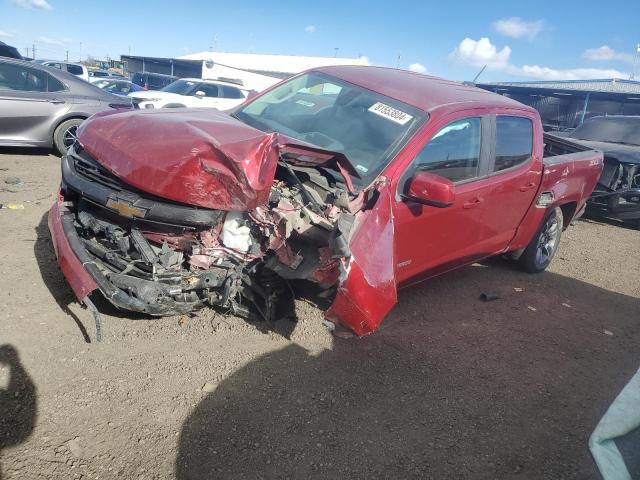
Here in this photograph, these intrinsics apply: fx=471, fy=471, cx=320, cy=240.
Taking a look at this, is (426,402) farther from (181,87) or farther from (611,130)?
(181,87)

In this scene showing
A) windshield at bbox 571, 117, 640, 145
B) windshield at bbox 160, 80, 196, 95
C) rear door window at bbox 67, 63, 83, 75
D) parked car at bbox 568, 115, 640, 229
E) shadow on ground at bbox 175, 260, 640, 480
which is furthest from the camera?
rear door window at bbox 67, 63, 83, 75

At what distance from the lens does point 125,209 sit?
269 centimetres

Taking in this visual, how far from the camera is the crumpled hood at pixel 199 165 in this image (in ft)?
8.56

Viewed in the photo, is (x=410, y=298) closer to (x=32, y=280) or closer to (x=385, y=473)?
(x=385, y=473)

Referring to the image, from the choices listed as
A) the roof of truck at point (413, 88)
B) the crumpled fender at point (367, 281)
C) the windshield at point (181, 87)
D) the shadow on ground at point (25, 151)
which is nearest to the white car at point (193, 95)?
the windshield at point (181, 87)

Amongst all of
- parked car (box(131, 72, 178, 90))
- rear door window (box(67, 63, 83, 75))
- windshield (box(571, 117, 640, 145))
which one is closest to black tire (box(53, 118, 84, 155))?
windshield (box(571, 117, 640, 145))

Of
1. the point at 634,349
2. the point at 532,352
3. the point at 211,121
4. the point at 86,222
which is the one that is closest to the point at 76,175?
the point at 86,222

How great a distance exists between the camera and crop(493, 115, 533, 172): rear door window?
3973 mm

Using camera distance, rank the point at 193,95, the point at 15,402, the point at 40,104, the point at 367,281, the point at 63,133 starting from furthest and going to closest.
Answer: the point at 193,95 < the point at 63,133 < the point at 40,104 < the point at 367,281 < the point at 15,402

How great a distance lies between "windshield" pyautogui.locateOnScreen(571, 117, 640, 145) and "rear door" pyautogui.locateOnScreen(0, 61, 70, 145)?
927 centimetres

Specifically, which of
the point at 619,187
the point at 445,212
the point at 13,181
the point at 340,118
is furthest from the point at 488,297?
the point at 13,181

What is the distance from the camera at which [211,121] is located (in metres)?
3.19

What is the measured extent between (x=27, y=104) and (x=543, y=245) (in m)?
7.14

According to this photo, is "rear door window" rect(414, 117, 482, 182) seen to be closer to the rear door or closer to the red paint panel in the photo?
the red paint panel
